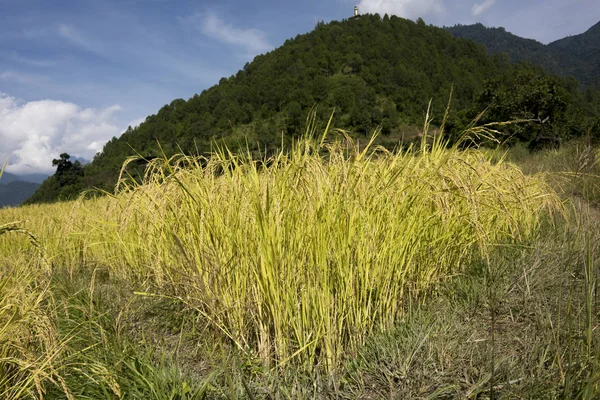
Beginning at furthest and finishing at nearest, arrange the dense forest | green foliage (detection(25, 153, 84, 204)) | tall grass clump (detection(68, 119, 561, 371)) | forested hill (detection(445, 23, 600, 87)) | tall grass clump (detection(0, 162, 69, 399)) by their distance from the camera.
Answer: forested hill (detection(445, 23, 600, 87)), the dense forest, green foliage (detection(25, 153, 84, 204)), tall grass clump (detection(68, 119, 561, 371)), tall grass clump (detection(0, 162, 69, 399))

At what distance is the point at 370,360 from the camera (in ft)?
4.60

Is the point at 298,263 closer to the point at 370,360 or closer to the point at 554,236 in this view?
the point at 370,360

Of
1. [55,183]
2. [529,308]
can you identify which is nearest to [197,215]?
[529,308]

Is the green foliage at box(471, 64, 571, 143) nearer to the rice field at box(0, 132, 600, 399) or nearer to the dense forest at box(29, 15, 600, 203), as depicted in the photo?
the rice field at box(0, 132, 600, 399)

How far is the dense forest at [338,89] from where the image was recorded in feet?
147

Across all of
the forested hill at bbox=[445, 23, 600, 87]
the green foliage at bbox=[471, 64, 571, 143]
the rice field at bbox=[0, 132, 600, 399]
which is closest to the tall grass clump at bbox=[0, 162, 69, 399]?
the rice field at bbox=[0, 132, 600, 399]

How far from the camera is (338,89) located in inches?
2071

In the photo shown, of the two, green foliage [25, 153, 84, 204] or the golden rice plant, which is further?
green foliage [25, 153, 84, 204]

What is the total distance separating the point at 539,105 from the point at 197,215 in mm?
16658

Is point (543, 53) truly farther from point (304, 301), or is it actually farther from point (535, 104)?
point (304, 301)

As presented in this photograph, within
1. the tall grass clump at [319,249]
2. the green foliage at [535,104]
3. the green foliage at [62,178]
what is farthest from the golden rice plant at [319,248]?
the green foliage at [62,178]

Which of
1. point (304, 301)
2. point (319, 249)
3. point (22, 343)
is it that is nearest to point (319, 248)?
point (319, 249)

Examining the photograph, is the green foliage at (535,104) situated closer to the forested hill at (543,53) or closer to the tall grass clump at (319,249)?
the tall grass clump at (319,249)

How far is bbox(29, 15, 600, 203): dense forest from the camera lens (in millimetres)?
44719
